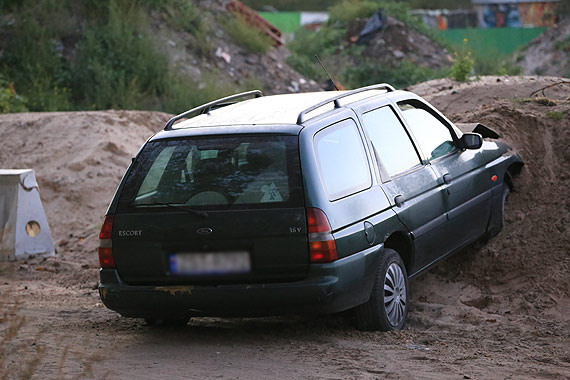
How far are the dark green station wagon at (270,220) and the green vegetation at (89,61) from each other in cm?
1159

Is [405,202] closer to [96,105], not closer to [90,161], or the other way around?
[90,161]

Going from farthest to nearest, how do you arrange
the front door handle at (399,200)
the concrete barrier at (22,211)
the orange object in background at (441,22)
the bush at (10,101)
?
the orange object in background at (441,22) < the bush at (10,101) < the concrete barrier at (22,211) < the front door handle at (399,200)

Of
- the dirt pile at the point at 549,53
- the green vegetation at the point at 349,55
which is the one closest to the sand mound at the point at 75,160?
the green vegetation at the point at 349,55

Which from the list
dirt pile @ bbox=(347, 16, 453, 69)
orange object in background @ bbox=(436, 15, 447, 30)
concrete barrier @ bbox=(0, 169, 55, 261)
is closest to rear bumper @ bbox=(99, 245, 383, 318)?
concrete barrier @ bbox=(0, 169, 55, 261)

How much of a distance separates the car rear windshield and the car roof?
229 millimetres

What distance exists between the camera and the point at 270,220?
5.18m

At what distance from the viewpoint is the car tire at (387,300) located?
5590 mm

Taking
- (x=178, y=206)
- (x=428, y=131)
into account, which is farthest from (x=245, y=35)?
(x=178, y=206)

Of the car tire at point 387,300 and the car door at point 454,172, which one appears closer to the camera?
the car tire at point 387,300

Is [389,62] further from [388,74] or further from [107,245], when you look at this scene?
[107,245]

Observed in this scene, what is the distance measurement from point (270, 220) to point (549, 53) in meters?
23.3

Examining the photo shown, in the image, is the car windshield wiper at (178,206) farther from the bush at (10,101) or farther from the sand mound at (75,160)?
the bush at (10,101)

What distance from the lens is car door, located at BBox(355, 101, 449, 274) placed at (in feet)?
19.5

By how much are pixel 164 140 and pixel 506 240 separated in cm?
319
